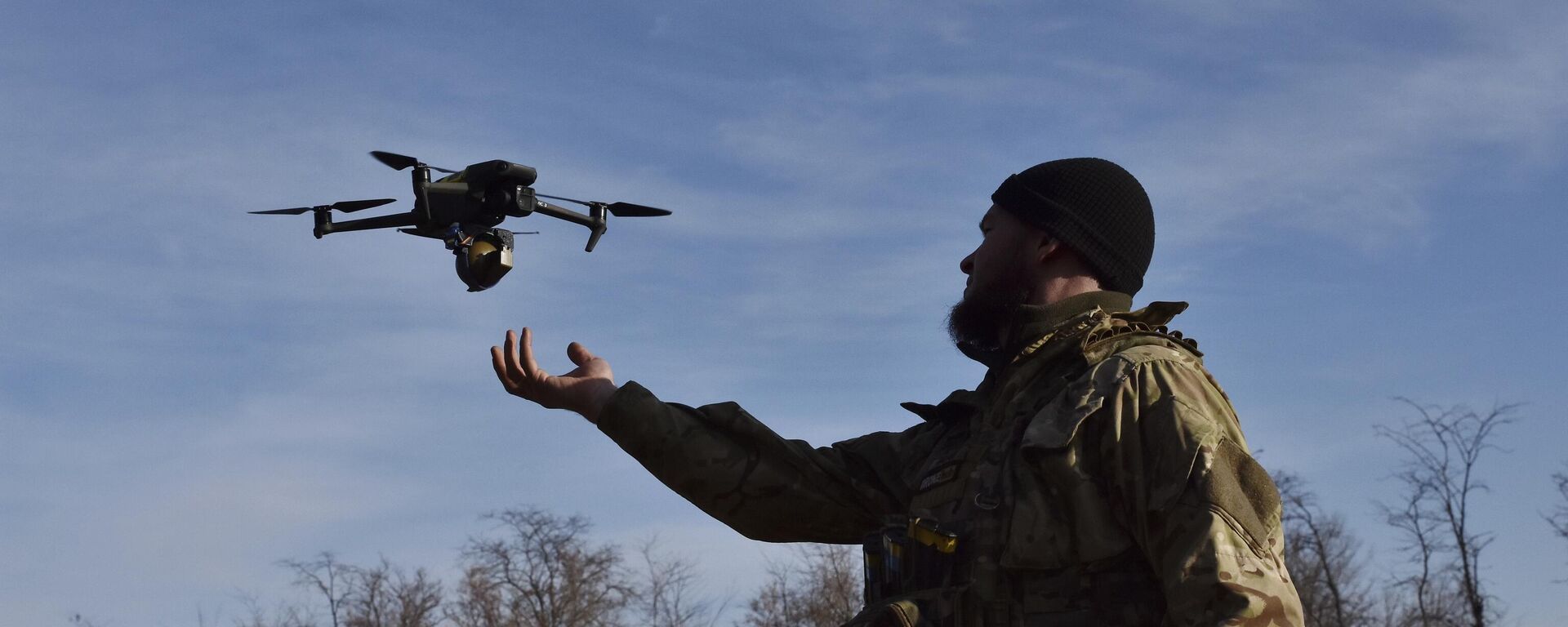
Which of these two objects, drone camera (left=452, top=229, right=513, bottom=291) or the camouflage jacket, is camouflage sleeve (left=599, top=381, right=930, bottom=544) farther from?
drone camera (left=452, top=229, right=513, bottom=291)

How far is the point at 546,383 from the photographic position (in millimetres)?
5379

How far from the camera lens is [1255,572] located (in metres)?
4.04

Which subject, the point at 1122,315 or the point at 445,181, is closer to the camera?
the point at 1122,315

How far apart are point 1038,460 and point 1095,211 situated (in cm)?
111

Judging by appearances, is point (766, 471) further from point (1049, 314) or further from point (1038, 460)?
point (1038, 460)

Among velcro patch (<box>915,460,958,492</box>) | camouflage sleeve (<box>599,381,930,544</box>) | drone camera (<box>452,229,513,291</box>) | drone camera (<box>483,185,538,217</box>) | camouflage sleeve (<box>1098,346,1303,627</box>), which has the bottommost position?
camouflage sleeve (<box>1098,346,1303,627</box>)

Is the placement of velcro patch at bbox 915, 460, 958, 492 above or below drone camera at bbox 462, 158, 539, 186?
below

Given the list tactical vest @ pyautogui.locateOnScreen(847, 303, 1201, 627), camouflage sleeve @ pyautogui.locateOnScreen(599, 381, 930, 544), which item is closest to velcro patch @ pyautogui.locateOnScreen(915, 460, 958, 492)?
tactical vest @ pyautogui.locateOnScreen(847, 303, 1201, 627)

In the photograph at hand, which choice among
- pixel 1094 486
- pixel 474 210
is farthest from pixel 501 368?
pixel 1094 486

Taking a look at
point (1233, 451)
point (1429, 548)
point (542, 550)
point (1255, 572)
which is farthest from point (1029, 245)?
point (542, 550)

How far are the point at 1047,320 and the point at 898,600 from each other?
1008 millimetres

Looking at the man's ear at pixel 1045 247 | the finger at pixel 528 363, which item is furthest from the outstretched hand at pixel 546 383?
the man's ear at pixel 1045 247

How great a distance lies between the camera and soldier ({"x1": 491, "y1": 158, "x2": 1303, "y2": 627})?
418 cm

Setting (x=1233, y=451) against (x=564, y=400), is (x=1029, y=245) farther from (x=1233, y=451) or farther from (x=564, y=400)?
(x=564, y=400)
